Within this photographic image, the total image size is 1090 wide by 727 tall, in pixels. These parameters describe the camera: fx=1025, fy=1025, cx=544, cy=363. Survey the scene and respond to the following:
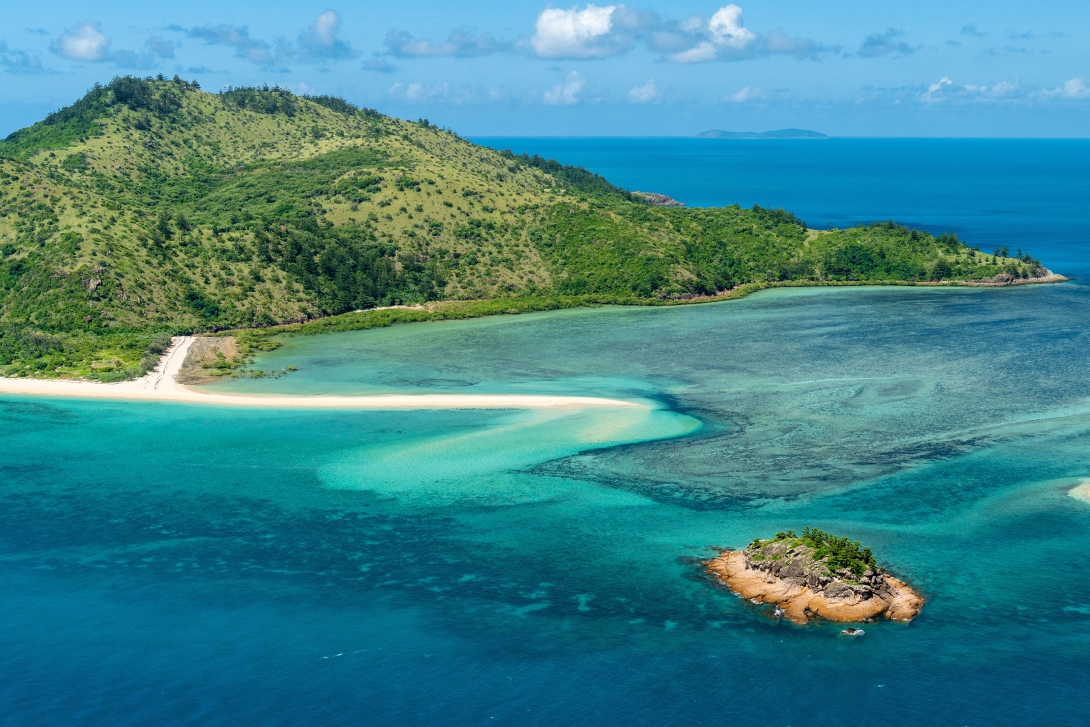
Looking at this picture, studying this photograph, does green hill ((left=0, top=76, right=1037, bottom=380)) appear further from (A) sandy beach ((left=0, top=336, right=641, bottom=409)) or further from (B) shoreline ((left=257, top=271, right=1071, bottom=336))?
(A) sandy beach ((left=0, top=336, right=641, bottom=409))

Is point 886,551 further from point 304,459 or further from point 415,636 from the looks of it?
point 304,459

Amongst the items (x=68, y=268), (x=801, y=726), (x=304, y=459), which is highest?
(x=68, y=268)

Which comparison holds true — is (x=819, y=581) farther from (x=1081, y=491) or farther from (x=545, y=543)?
(x=1081, y=491)

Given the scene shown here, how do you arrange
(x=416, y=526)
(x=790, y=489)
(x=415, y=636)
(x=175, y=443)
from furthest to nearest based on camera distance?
1. (x=175, y=443)
2. (x=790, y=489)
3. (x=416, y=526)
4. (x=415, y=636)

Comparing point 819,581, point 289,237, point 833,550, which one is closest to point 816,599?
point 819,581

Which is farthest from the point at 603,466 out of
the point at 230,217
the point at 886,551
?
the point at 230,217

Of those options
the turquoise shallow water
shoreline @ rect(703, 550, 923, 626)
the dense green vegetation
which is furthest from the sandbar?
shoreline @ rect(703, 550, 923, 626)

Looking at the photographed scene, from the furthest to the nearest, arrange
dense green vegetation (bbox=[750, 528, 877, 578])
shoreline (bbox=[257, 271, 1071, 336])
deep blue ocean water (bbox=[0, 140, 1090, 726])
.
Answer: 1. shoreline (bbox=[257, 271, 1071, 336])
2. dense green vegetation (bbox=[750, 528, 877, 578])
3. deep blue ocean water (bbox=[0, 140, 1090, 726])
